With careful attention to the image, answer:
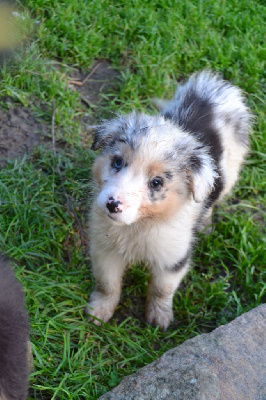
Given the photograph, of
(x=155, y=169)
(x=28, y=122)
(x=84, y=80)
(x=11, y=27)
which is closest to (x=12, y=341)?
(x=155, y=169)

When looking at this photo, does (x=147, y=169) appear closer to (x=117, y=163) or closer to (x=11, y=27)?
(x=117, y=163)

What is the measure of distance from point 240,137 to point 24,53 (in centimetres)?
217

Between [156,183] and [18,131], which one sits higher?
[156,183]

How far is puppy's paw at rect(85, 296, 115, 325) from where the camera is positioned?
407 centimetres

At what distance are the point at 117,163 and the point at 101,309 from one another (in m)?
1.26

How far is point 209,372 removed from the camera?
318 cm

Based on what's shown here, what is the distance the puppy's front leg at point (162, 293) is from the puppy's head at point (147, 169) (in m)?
0.56

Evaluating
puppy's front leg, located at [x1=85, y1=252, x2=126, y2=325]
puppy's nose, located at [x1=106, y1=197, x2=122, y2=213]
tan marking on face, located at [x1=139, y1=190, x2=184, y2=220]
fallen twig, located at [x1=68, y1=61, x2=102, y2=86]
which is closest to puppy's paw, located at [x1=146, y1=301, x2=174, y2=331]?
puppy's front leg, located at [x1=85, y1=252, x2=126, y2=325]

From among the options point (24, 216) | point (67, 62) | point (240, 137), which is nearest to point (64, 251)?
point (24, 216)

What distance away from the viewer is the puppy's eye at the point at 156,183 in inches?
130

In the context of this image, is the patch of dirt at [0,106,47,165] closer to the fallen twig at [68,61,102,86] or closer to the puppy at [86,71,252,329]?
the fallen twig at [68,61,102,86]

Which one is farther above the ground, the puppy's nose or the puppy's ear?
the puppy's nose

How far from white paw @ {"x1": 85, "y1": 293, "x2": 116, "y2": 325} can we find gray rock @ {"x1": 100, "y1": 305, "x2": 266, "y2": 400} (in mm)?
822

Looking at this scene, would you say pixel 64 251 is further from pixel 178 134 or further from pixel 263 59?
pixel 263 59
